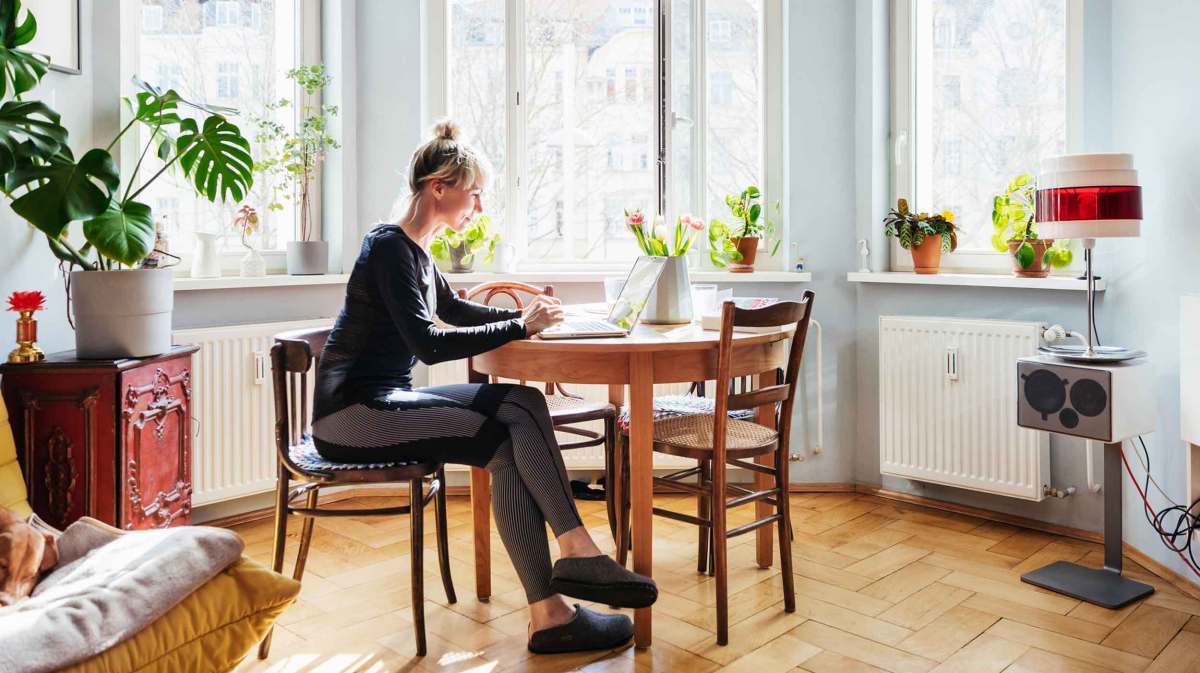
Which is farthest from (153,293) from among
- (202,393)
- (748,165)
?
(748,165)

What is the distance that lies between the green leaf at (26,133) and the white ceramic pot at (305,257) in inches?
48.3

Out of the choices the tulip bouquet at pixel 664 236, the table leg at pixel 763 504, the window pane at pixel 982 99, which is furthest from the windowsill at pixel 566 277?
the tulip bouquet at pixel 664 236

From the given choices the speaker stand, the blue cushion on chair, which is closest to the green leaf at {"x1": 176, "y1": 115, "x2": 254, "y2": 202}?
the blue cushion on chair

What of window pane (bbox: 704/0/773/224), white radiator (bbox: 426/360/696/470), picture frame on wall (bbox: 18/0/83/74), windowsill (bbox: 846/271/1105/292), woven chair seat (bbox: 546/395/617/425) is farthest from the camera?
window pane (bbox: 704/0/773/224)

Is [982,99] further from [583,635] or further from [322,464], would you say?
[322,464]

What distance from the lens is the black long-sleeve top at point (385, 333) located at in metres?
→ 2.20

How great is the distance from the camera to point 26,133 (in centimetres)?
225

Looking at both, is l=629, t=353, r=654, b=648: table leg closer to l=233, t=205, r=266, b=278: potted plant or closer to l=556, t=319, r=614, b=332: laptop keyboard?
l=556, t=319, r=614, b=332: laptop keyboard

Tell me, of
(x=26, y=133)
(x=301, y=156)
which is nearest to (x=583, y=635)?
(x=26, y=133)

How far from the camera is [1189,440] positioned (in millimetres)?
2545

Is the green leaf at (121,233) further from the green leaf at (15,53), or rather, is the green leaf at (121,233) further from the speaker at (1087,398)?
the speaker at (1087,398)

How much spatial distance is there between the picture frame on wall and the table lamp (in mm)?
2797

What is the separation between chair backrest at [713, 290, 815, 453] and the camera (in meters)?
2.24

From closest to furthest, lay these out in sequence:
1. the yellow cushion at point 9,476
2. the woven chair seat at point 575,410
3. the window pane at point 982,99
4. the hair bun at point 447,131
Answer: the yellow cushion at point 9,476, the hair bun at point 447,131, the woven chair seat at point 575,410, the window pane at point 982,99
